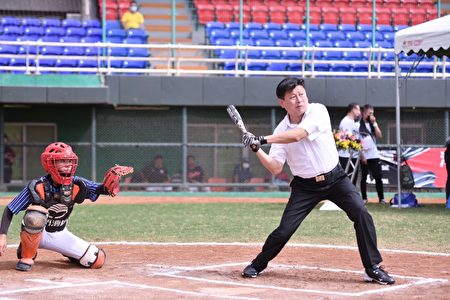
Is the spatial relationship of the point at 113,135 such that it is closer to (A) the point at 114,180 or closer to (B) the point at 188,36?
(B) the point at 188,36

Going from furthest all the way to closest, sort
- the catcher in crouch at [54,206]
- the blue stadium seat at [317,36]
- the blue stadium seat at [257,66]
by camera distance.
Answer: the blue stadium seat at [317,36]
the blue stadium seat at [257,66]
the catcher in crouch at [54,206]

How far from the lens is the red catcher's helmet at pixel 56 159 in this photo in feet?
25.8

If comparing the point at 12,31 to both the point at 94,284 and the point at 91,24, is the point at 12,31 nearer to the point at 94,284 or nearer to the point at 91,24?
the point at 91,24

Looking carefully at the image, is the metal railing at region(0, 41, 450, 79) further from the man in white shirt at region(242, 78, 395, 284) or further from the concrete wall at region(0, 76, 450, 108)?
the man in white shirt at region(242, 78, 395, 284)

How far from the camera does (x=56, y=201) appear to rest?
804 centimetres

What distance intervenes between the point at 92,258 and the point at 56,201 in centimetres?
68

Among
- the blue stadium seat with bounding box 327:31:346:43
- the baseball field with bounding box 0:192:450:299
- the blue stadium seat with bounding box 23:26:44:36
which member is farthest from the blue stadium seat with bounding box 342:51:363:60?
the baseball field with bounding box 0:192:450:299

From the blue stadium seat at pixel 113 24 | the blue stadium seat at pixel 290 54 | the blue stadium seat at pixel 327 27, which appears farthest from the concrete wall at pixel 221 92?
the blue stadium seat at pixel 327 27

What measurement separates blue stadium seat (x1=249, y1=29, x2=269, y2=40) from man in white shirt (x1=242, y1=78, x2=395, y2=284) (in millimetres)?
18917

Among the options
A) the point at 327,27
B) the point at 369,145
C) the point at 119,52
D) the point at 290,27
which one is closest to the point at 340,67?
the point at 290,27

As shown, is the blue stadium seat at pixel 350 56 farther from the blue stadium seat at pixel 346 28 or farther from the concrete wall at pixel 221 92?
the concrete wall at pixel 221 92

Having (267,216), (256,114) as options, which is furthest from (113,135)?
(267,216)

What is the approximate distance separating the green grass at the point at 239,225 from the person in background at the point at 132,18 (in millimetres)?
9879

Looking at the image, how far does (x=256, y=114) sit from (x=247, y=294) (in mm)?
16510
